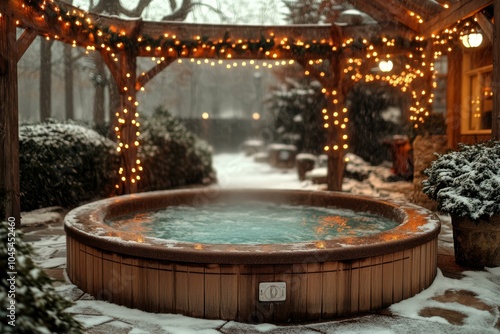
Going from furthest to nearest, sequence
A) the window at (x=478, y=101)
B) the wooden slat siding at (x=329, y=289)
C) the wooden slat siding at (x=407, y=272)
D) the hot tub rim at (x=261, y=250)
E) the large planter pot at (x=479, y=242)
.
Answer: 1. the window at (x=478, y=101)
2. the large planter pot at (x=479, y=242)
3. the wooden slat siding at (x=407, y=272)
4. the wooden slat siding at (x=329, y=289)
5. the hot tub rim at (x=261, y=250)

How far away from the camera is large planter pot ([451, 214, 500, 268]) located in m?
4.93

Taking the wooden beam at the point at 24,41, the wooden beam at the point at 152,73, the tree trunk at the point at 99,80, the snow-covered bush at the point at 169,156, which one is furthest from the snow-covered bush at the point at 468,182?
the tree trunk at the point at 99,80

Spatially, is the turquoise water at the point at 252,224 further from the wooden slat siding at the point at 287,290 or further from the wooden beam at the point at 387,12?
the wooden beam at the point at 387,12

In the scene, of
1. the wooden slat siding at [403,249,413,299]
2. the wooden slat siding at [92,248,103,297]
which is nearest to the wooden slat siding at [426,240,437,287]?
the wooden slat siding at [403,249,413,299]

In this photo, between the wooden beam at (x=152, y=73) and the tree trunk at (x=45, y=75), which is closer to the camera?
the wooden beam at (x=152, y=73)

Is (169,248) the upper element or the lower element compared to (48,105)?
lower

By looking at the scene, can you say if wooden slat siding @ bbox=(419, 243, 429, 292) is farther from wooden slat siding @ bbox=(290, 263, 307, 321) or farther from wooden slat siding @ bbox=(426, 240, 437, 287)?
wooden slat siding @ bbox=(290, 263, 307, 321)

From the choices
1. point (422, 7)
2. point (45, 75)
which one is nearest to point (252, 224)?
point (422, 7)

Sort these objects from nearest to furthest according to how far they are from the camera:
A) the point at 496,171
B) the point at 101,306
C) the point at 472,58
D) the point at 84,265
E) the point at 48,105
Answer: the point at 101,306 < the point at 84,265 < the point at 496,171 < the point at 472,58 < the point at 48,105

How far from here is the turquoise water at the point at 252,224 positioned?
6.10 m

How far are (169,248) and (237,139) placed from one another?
2377cm

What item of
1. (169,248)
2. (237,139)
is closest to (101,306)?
(169,248)

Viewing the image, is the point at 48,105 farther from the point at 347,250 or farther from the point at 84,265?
the point at 347,250

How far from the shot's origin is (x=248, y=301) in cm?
359
